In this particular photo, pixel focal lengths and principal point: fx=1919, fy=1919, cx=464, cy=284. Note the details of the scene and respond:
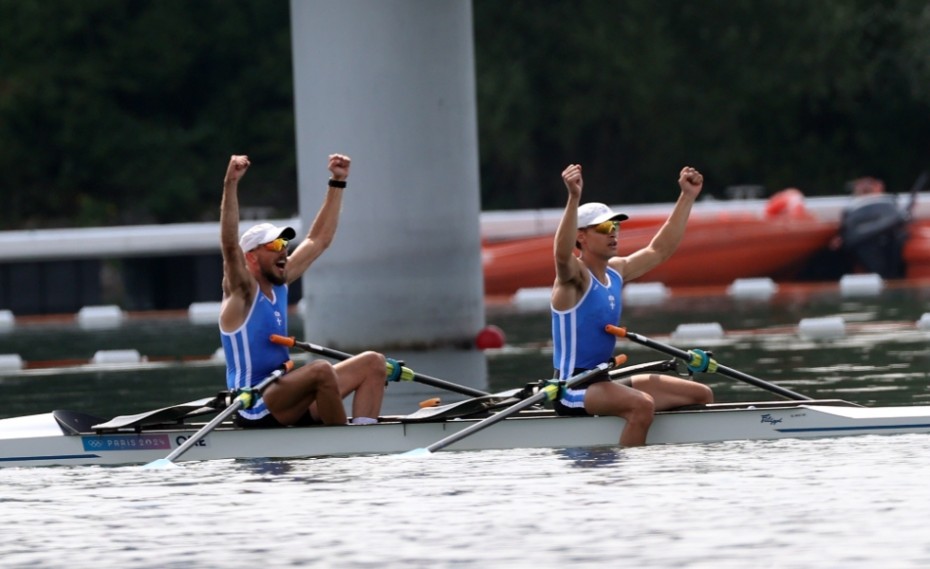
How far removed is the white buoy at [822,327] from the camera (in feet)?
66.1

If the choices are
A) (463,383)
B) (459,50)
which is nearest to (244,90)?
(459,50)

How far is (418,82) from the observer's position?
18.8 meters

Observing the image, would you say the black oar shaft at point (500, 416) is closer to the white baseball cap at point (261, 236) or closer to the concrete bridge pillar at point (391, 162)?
the white baseball cap at point (261, 236)

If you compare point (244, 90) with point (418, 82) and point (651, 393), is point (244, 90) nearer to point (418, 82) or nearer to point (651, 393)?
point (418, 82)

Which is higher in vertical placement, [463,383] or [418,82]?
[418,82]

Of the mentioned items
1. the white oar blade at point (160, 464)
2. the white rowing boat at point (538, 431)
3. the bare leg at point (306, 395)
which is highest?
the bare leg at point (306, 395)

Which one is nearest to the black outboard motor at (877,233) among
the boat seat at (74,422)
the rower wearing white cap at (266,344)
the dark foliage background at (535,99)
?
the dark foliage background at (535,99)

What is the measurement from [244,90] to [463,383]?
24.3 metres

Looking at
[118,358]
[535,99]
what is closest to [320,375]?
[118,358]

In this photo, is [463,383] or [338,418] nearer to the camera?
[338,418]

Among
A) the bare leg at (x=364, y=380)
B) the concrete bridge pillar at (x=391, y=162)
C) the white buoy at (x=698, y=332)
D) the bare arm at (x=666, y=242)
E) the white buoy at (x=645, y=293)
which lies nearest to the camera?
the bare leg at (x=364, y=380)

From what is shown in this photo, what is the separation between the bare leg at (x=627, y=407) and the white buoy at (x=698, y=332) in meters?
8.01

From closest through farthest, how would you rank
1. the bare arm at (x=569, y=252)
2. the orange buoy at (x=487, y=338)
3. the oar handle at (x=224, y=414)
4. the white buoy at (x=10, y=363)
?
1. the bare arm at (x=569, y=252)
2. the oar handle at (x=224, y=414)
3. the orange buoy at (x=487, y=338)
4. the white buoy at (x=10, y=363)

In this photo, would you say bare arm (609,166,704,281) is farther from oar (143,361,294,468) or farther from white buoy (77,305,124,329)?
white buoy (77,305,124,329)
